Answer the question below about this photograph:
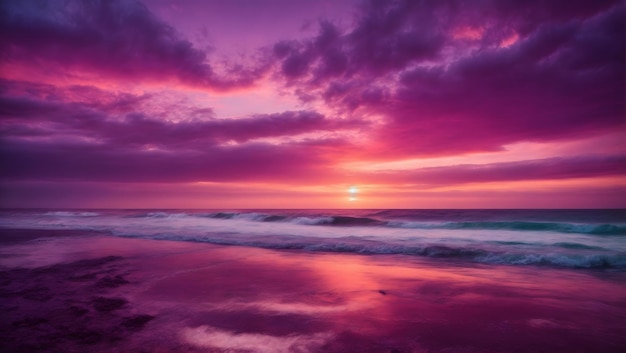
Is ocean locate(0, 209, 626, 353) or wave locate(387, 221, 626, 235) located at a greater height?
wave locate(387, 221, 626, 235)

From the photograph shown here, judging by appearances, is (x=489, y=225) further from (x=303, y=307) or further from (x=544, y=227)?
(x=303, y=307)

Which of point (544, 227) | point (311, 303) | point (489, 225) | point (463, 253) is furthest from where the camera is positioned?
point (489, 225)

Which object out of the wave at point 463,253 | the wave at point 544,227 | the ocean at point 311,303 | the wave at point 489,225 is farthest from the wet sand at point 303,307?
the wave at point 489,225

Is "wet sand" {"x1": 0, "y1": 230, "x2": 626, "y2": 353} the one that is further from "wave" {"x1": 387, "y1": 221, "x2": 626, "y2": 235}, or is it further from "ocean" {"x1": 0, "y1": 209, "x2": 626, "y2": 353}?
"wave" {"x1": 387, "y1": 221, "x2": 626, "y2": 235}

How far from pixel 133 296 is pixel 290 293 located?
2.94 meters

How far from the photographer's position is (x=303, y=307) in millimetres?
5570

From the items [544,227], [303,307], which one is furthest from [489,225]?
[303,307]

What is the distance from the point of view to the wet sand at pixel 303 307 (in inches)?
162

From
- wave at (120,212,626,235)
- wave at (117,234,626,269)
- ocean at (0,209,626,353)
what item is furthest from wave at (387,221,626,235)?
ocean at (0,209,626,353)

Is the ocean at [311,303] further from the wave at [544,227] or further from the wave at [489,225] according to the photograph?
the wave at [489,225]

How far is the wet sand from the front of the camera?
13.5 feet

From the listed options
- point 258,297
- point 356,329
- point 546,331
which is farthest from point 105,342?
point 546,331

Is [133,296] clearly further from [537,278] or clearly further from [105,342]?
[537,278]

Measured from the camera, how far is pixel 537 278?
8.02 m
